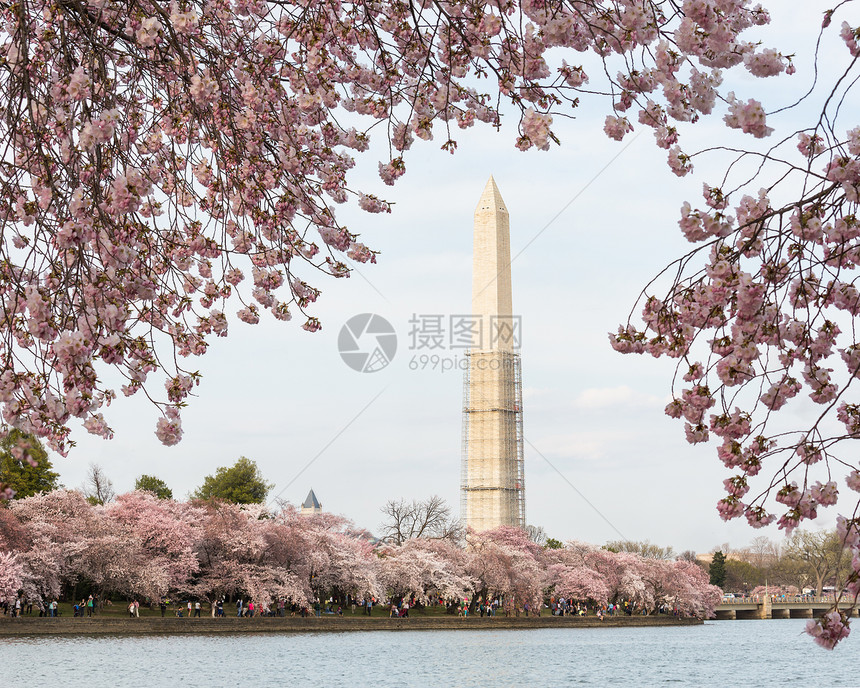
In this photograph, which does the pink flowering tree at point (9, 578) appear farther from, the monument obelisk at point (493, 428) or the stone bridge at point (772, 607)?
the stone bridge at point (772, 607)

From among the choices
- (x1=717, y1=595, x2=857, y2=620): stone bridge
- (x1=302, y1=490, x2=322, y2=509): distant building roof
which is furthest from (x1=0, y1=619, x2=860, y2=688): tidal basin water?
Result: (x1=302, y1=490, x2=322, y2=509): distant building roof

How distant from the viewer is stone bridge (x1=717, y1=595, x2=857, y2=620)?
2798 inches

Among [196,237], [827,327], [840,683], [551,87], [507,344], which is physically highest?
[507,344]

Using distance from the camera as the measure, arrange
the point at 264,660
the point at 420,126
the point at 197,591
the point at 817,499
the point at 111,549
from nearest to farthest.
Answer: the point at 817,499, the point at 420,126, the point at 264,660, the point at 111,549, the point at 197,591

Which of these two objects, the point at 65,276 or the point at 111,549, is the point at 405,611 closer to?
the point at 111,549

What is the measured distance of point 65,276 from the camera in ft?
17.1

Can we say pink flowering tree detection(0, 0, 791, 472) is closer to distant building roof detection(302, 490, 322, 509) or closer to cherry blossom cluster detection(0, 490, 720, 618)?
cherry blossom cluster detection(0, 490, 720, 618)

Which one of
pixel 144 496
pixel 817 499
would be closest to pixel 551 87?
pixel 817 499

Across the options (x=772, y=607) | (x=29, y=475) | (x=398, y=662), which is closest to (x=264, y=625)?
(x=398, y=662)

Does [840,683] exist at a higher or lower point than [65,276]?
lower

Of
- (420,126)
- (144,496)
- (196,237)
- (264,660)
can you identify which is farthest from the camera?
(144,496)

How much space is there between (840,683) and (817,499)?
860 inches

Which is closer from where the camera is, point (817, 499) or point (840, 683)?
point (817, 499)

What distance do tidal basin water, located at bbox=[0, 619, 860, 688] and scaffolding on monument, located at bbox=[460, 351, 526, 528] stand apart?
23817mm
